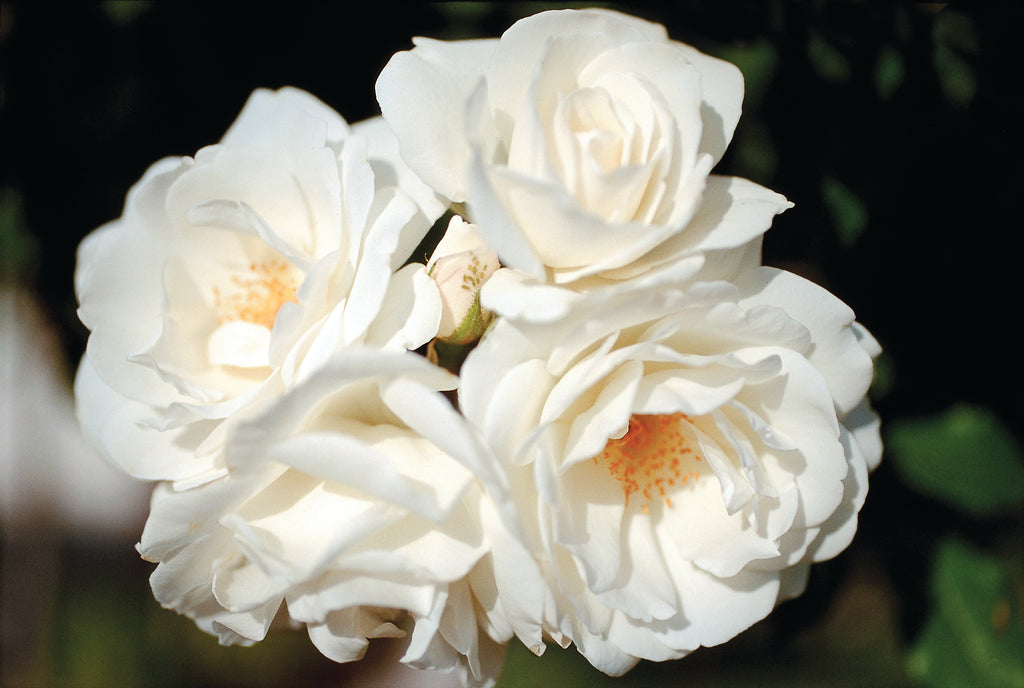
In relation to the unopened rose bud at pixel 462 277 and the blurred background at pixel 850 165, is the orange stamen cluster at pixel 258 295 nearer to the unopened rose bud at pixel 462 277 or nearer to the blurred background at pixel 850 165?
the unopened rose bud at pixel 462 277

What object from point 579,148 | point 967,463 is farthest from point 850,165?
point 579,148

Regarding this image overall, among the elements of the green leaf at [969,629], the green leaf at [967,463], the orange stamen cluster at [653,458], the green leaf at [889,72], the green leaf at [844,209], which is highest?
the green leaf at [889,72]

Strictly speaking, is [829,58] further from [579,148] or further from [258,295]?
[258,295]

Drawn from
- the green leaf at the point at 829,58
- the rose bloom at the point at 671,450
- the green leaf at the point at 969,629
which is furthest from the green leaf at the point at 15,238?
the green leaf at the point at 969,629

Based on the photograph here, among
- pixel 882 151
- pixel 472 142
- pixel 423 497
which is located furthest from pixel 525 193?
pixel 882 151

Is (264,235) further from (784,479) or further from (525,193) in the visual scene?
(784,479)

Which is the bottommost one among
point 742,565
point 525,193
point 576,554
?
point 742,565

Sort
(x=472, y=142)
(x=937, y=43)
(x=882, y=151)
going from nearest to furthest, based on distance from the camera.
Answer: (x=472, y=142)
(x=937, y=43)
(x=882, y=151)
